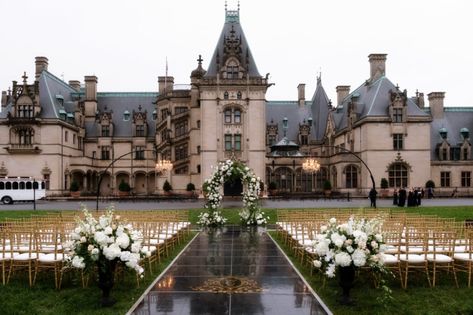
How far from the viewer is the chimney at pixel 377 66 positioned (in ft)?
212

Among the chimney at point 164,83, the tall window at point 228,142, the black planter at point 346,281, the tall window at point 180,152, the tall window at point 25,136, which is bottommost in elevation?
the black planter at point 346,281

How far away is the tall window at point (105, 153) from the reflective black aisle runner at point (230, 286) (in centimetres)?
5611

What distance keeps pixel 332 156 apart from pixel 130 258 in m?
56.7

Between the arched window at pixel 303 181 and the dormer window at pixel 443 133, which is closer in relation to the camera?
the dormer window at pixel 443 133

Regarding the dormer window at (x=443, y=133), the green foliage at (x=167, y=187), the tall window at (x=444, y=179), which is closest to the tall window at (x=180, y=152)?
the green foliage at (x=167, y=187)

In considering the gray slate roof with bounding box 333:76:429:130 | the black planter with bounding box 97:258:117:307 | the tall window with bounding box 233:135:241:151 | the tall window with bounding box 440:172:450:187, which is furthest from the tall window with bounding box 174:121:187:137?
the black planter with bounding box 97:258:117:307

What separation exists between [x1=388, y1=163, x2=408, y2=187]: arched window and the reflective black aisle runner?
145ft

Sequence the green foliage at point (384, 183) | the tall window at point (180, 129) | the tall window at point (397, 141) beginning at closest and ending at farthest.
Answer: the green foliage at point (384, 183)
the tall window at point (397, 141)
the tall window at point (180, 129)

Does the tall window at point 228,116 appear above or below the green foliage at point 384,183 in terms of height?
above

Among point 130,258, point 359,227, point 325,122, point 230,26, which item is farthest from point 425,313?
point 325,122

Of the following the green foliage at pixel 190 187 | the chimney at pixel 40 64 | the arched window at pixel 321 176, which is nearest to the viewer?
the green foliage at pixel 190 187

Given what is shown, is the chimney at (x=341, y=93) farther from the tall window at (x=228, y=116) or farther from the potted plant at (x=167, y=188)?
the potted plant at (x=167, y=188)

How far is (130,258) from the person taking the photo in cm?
984

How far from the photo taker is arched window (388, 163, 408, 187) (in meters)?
58.6
